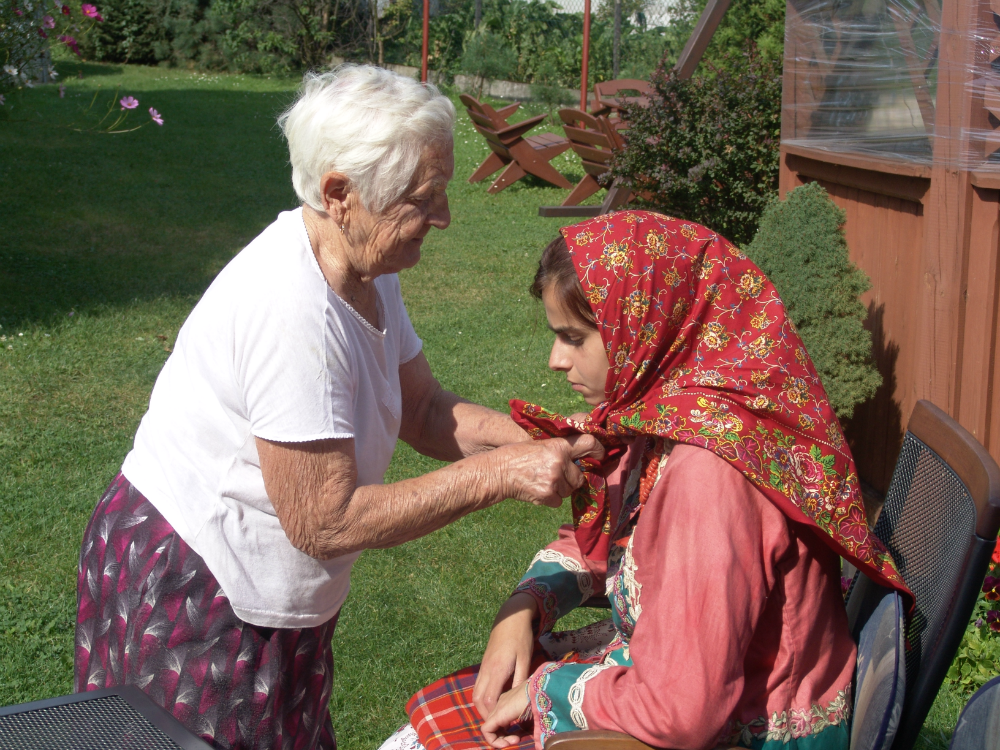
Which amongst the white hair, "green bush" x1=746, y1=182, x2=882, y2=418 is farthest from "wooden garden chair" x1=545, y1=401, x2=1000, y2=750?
"green bush" x1=746, y1=182, x2=882, y2=418

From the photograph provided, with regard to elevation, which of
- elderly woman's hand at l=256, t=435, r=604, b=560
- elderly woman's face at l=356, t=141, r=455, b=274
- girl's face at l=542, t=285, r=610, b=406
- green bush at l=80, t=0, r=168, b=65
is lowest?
elderly woman's hand at l=256, t=435, r=604, b=560

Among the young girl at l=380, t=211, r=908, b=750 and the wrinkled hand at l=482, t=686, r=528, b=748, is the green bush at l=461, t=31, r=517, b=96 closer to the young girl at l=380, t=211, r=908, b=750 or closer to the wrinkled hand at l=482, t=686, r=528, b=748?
the young girl at l=380, t=211, r=908, b=750

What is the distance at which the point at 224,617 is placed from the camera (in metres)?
2.07

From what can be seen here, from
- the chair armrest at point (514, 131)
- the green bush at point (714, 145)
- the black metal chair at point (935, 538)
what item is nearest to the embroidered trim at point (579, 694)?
the black metal chair at point (935, 538)

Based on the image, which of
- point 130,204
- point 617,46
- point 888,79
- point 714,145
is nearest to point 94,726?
point 888,79

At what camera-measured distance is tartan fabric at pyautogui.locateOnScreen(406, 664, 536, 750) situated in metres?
2.06

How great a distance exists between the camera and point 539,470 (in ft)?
6.66

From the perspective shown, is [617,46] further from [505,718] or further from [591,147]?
[505,718]

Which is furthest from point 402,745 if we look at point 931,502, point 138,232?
point 138,232

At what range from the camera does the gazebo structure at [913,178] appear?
3711 millimetres

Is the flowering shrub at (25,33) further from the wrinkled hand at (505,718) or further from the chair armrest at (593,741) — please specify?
the chair armrest at (593,741)

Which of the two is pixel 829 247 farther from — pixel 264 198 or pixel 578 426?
pixel 264 198

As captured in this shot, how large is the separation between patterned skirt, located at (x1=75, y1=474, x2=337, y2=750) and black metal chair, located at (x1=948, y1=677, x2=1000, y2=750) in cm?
141

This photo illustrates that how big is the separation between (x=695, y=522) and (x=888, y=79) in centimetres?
354
